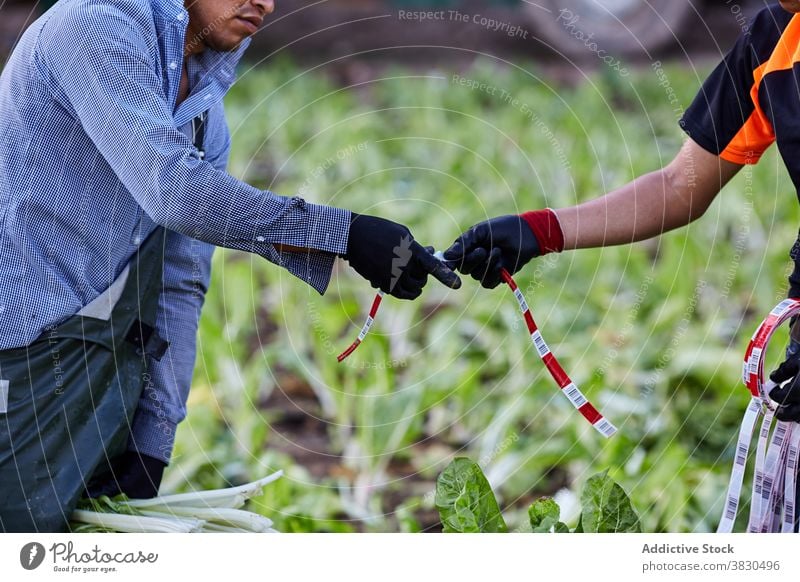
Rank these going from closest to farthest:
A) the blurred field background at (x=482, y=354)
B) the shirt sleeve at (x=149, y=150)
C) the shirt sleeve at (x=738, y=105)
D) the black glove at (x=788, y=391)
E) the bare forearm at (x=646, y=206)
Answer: the shirt sleeve at (x=149, y=150)
the black glove at (x=788, y=391)
the shirt sleeve at (x=738, y=105)
the bare forearm at (x=646, y=206)
the blurred field background at (x=482, y=354)

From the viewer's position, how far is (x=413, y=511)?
3.03 m

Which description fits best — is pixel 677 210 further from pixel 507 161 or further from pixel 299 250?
pixel 507 161

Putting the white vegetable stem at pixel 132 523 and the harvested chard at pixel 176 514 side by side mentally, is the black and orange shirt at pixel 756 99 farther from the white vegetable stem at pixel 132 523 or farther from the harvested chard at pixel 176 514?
the white vegetable stem at pixel 132 523

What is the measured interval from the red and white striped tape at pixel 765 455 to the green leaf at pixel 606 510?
0.61ft

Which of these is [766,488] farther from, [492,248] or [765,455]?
[492,248]

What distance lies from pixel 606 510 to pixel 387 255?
69 centimetres

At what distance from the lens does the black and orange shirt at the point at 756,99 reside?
6.31ft

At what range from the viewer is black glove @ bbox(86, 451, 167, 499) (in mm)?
2168

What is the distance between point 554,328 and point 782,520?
1.93 m

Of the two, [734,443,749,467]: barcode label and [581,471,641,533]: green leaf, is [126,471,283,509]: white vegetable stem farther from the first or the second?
[734,443,749,467]: barcode label

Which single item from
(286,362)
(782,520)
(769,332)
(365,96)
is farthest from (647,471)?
(365,96)

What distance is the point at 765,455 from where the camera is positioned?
1968 mm

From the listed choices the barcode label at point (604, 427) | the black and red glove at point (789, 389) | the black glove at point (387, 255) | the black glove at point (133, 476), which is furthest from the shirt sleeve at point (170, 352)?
the black and red glove at point (789, 389)

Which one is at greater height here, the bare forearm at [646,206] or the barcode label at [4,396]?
the bare forearm at [646,206]
